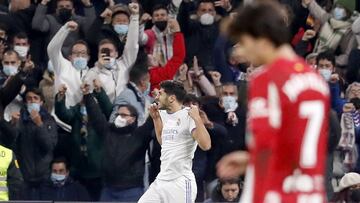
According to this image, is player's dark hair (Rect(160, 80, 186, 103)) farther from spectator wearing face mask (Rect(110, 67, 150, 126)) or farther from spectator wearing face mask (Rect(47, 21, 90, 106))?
spectator wearing face mask (Rect(47, 21, 90, 106))

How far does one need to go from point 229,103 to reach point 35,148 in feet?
7.31

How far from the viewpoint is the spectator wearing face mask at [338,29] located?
15.5 m

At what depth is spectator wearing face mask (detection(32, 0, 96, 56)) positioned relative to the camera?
1492 centimetres

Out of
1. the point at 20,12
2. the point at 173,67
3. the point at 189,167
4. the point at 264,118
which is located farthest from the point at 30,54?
the point at 264,118

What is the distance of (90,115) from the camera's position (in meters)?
13.9

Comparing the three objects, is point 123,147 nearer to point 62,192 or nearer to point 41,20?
point 62,192

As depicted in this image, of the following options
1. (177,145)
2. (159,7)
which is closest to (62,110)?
(159,7)

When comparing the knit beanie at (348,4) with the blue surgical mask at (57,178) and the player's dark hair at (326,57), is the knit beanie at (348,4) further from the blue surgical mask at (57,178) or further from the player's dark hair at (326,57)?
the blue surgical mask at (57,178)

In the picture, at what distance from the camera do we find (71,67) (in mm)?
14312

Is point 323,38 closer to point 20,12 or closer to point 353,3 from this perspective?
point 353,3

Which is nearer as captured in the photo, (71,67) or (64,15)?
(71,67)

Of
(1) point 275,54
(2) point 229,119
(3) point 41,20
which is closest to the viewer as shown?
(1) point 275,54

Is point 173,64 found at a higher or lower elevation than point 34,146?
higher

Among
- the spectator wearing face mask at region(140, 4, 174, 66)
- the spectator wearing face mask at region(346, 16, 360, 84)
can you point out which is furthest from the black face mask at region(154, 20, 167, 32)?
the spectator wearing face mask at region(346, 16, 360, 84)
